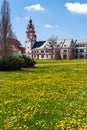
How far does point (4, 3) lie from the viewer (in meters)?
72.5

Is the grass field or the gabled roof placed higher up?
the gabled roof

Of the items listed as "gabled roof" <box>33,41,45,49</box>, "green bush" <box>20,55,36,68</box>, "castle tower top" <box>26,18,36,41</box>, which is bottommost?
"green bush" <box>20,55,36,68</box>

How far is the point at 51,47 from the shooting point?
166875 mm

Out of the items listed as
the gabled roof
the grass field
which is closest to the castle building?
the gabled roof

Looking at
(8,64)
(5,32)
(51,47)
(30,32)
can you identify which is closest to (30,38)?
(30,32)

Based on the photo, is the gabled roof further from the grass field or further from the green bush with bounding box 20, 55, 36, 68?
the grass field

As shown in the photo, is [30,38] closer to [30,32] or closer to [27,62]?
[30,32]

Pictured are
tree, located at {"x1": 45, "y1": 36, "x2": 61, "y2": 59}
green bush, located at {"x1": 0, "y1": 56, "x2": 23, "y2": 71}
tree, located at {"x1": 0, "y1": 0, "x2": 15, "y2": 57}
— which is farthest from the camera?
tree, located at {"x1": 45, "y1": 36, "x2": 61, "y2": 59}

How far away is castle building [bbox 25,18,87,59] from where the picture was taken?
6762 inches

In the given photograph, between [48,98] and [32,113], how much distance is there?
13.8 feet

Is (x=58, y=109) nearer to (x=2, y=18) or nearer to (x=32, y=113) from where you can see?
(x=32, y=113)

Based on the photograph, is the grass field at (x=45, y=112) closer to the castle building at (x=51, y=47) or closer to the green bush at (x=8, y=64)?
the green bush at (x=8, y=64)

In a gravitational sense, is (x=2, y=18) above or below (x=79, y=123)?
above

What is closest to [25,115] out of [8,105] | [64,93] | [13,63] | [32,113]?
[32,113]
